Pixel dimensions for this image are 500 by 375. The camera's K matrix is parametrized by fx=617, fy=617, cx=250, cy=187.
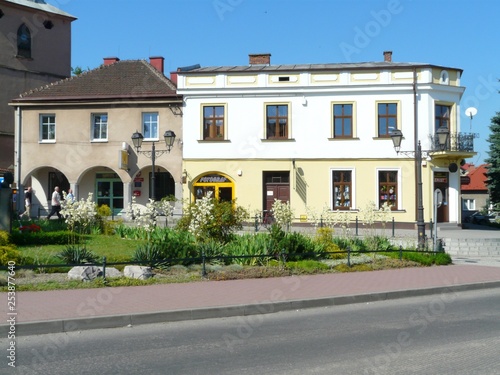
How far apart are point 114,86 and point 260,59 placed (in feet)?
28.7

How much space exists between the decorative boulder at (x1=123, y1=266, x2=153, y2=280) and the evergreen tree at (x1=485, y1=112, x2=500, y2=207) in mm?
30294

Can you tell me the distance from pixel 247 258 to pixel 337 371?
878cm

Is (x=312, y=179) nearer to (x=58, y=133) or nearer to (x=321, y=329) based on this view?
(x=58, y=133)

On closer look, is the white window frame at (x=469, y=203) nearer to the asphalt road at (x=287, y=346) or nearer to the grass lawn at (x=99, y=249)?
the grass lawn at (x=99, y=249)

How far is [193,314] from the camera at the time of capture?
10.5 meters

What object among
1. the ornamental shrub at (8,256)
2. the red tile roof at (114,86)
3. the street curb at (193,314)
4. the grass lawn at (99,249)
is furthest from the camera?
the red tile roof at (114,86)

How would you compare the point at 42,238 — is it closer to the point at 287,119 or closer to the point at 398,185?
the point at 287,119

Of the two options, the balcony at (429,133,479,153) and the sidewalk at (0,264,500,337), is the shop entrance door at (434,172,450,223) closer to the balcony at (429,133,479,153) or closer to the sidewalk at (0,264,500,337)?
the balcony at (429,133,479,153)

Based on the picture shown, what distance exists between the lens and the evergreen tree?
38.6 meters

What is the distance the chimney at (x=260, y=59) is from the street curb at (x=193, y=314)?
985 inches

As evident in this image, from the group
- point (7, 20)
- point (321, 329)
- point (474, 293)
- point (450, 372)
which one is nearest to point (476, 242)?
point (474, 293)

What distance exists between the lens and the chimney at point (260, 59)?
36719 mm

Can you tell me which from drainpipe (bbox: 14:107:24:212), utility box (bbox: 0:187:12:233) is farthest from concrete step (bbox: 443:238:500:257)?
drainpipe (bbox: 14:107:24:212)

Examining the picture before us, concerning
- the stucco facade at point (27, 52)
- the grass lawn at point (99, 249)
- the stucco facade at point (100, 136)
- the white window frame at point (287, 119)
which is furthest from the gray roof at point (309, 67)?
the grass lawn at point (99, 249)
